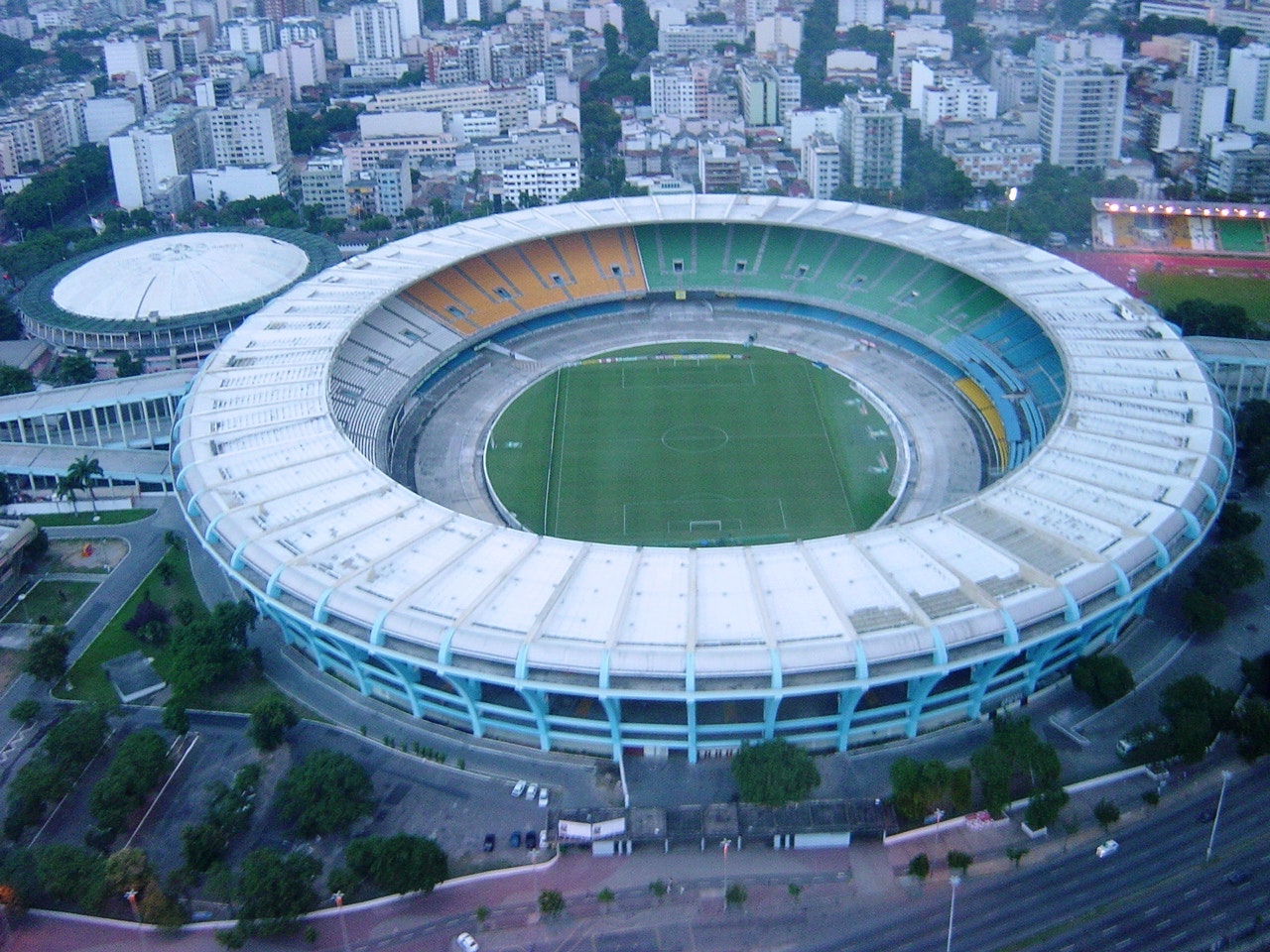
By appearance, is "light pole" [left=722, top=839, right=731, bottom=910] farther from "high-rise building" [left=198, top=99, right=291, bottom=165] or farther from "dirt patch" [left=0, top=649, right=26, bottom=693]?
"high-rise building" [left=198, top=99, right=291, bottom=165]

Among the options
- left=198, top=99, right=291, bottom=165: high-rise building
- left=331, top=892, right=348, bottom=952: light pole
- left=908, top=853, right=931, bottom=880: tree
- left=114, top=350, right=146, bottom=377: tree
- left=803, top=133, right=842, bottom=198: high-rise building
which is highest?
left=198, top=99, right=291, bottom=165: high-rise building

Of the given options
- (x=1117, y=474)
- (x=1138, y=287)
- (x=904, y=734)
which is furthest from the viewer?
(x=1138, y=287)

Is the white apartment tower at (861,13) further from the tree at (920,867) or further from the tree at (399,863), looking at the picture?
Result: the tree at (399,863)

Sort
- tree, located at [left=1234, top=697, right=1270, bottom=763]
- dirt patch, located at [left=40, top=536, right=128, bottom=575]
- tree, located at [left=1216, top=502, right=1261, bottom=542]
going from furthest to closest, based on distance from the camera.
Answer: dirt patch, located at [left=40, top=536, right=128, bottom=575]
tree, located at [left=1216, top=502, right=1261, bottom=542]
tree, located at [left=1234, top=697, right=1270, bottom=763]

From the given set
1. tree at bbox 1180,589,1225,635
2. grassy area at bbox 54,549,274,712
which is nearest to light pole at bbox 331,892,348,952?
grassy area at bbox 54,549,274,712

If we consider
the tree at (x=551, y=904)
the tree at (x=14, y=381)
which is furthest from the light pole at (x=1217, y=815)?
the tree at (x=14, y=381)

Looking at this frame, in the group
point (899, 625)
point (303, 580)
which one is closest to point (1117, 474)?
point (899, 625)

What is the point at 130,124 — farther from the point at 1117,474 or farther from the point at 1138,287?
the point at 1117,474

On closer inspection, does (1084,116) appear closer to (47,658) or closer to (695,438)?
(695,438)
